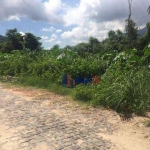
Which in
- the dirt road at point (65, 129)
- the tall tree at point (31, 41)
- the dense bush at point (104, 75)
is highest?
the tall tree at point (31, 41)

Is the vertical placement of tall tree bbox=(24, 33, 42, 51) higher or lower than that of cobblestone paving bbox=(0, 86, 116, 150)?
higher

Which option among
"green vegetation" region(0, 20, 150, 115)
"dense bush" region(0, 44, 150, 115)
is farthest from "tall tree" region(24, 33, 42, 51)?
"dense bush" region(0, 44, 150, 115)

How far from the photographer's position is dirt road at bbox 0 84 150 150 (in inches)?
168

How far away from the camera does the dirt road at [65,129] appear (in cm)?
427

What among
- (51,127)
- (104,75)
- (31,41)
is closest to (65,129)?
(51,127)

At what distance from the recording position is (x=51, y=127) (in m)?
5.12

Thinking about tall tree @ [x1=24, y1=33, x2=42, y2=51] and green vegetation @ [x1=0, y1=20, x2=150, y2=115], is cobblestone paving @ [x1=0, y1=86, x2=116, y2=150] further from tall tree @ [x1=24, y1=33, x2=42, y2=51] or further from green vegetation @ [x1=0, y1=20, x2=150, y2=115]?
tall tree @ [x1=24, y1=33, x2=42, y2=51]

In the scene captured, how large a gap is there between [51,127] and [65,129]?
0.31 m

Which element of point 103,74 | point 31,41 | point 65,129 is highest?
point 31,41

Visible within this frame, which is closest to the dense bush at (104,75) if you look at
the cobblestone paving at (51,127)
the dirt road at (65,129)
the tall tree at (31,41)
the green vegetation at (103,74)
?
the green vegetation at (103,74)

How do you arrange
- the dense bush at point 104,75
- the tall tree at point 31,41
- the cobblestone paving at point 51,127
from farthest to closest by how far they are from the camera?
the tall tree at point 31,41, the dense bush at point 104,75, the cobblestone paving at point 51,127

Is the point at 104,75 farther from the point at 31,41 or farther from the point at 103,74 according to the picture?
the point at 31,41

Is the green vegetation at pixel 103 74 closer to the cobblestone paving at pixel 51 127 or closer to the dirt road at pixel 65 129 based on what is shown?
the dirt road at pixel 65 129

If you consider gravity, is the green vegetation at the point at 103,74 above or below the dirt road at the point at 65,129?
above
